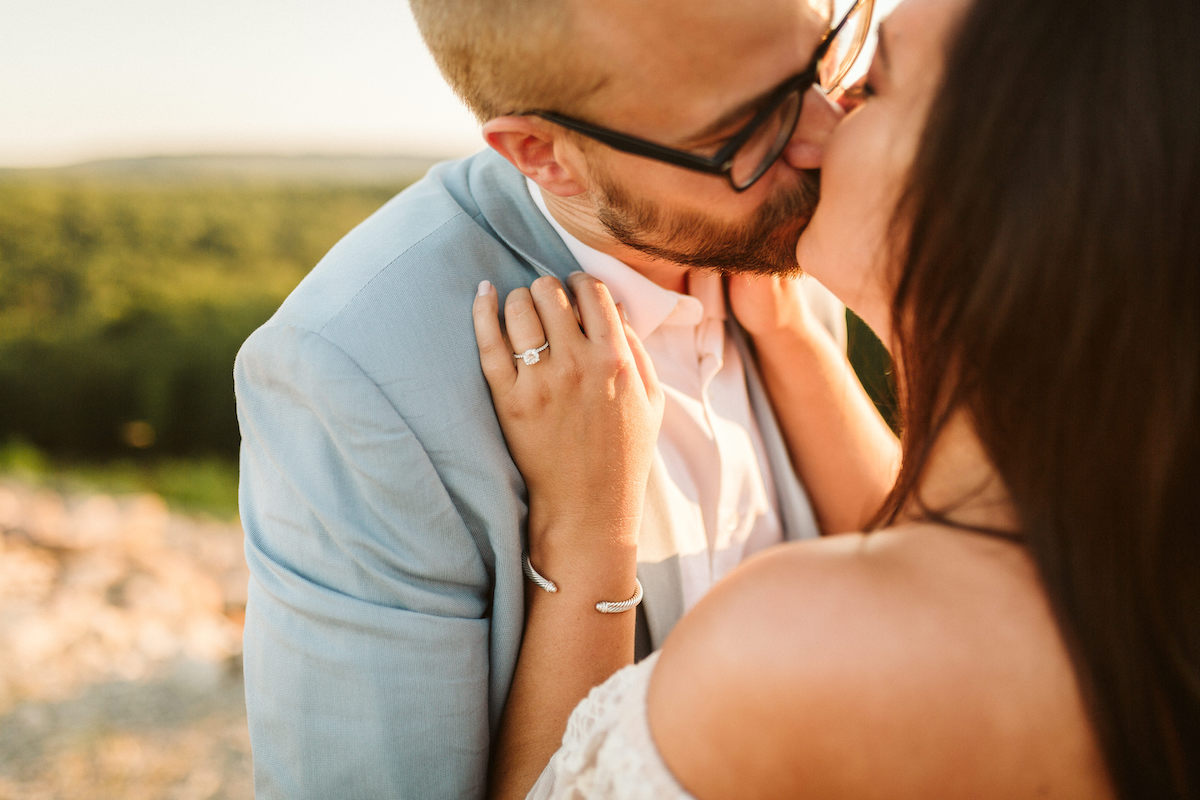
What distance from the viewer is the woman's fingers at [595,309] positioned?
72.0 inches

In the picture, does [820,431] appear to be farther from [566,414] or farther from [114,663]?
[114,663]

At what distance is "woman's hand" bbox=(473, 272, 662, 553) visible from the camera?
1.73m

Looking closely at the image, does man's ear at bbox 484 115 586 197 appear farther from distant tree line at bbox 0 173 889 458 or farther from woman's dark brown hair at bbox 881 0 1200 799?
distant tree line at bbox 0 173 889 458

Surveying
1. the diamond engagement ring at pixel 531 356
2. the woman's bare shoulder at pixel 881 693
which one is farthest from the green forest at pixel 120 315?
the woman's bare shoulder at pixel 881 693

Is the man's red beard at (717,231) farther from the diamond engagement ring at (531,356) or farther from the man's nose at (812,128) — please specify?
the diamond engagement ring at (531,356)

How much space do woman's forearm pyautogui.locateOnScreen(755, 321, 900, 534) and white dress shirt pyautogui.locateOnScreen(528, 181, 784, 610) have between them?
0.36ft

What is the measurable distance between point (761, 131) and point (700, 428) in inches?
29.3

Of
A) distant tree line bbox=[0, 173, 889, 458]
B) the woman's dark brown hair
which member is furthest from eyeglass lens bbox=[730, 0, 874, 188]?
distant tree line bbox=[0, 173, 889, 458]

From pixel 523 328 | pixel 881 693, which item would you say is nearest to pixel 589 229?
pixel 523 328

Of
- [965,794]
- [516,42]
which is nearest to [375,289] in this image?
[516,42]

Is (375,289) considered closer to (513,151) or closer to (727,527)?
(513,151)

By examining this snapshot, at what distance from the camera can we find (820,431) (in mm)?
2344

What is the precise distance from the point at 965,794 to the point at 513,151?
1530 mm

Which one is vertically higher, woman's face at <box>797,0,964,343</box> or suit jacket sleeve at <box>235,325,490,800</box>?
woman's face at <box>797,0,964,343</box>
